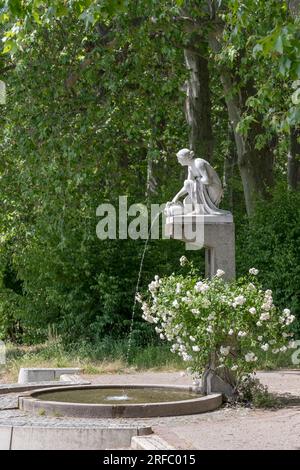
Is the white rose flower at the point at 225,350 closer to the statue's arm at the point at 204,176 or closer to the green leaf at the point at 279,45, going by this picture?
the statue's arm at the point at 204,176

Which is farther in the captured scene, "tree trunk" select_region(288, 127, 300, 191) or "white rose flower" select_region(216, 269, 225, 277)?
"tree trunk" select_region(288, 127, 300, 191)

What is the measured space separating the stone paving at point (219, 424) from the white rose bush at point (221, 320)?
70 cm

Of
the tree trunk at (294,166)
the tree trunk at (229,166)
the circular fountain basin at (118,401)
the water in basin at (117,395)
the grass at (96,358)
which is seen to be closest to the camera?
the circular fountain basin at (118,401)

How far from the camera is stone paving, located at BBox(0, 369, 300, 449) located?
323 inches

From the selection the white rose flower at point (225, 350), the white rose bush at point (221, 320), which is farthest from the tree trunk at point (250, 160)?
the white rose flower at point (225, 350)

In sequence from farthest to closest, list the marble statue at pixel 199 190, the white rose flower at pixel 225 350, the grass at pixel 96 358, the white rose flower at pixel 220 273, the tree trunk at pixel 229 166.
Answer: the tree trunk at pixel 229 166 → the grass at pixel 96 358 → the marble statue at pixel 199 190 → the white rose flower at pixel 220 273 → the white rose flower at pixel 225 350

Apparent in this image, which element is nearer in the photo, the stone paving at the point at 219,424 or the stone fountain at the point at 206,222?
the stone paving at the point at 219,424

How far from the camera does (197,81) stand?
2219 centimetres

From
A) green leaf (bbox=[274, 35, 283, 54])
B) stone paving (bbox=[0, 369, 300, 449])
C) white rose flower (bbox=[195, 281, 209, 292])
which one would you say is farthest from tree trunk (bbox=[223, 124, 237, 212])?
green leaf (bbox=[274, 35, 283, 54])

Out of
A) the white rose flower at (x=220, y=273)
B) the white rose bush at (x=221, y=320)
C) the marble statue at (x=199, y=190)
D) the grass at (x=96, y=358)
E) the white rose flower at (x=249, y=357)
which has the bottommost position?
the grass at (x=96, y=358)

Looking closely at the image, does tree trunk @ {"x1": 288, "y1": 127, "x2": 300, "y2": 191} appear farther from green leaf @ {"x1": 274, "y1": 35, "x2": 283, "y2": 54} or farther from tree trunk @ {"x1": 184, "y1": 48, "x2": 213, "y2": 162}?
green leaf @ {"x1": 274, "y1": 35, "x2": 283, "y2": 54}

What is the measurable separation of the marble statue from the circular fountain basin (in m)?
2.33

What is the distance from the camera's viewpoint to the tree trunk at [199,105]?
863 inches
